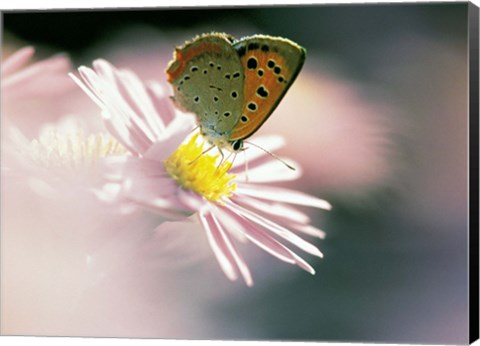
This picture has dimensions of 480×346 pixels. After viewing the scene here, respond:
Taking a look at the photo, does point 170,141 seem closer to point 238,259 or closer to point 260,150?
point 260,150

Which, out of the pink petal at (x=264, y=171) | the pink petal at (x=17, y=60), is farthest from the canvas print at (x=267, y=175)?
the pink petal at (x=17, y=60)

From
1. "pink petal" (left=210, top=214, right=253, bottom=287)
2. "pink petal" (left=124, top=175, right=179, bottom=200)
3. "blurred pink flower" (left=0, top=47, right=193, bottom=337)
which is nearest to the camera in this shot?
"pink petal" (left=124, top=175, right=179, bottom=200)

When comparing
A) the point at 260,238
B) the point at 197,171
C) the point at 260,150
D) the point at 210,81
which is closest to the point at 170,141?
the point at 197,171

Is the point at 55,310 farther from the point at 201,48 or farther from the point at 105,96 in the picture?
the point at 201,48

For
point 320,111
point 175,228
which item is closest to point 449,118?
point 320,111

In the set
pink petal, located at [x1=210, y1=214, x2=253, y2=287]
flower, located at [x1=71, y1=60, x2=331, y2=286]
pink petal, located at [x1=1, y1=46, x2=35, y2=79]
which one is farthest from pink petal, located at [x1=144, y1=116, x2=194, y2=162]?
pink petal, located at [x1=1, y1=46, x2=35, y2=79]

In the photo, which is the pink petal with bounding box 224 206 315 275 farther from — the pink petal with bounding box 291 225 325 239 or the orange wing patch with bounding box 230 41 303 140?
the orange wing patch with bounding box 230 41 303 140
